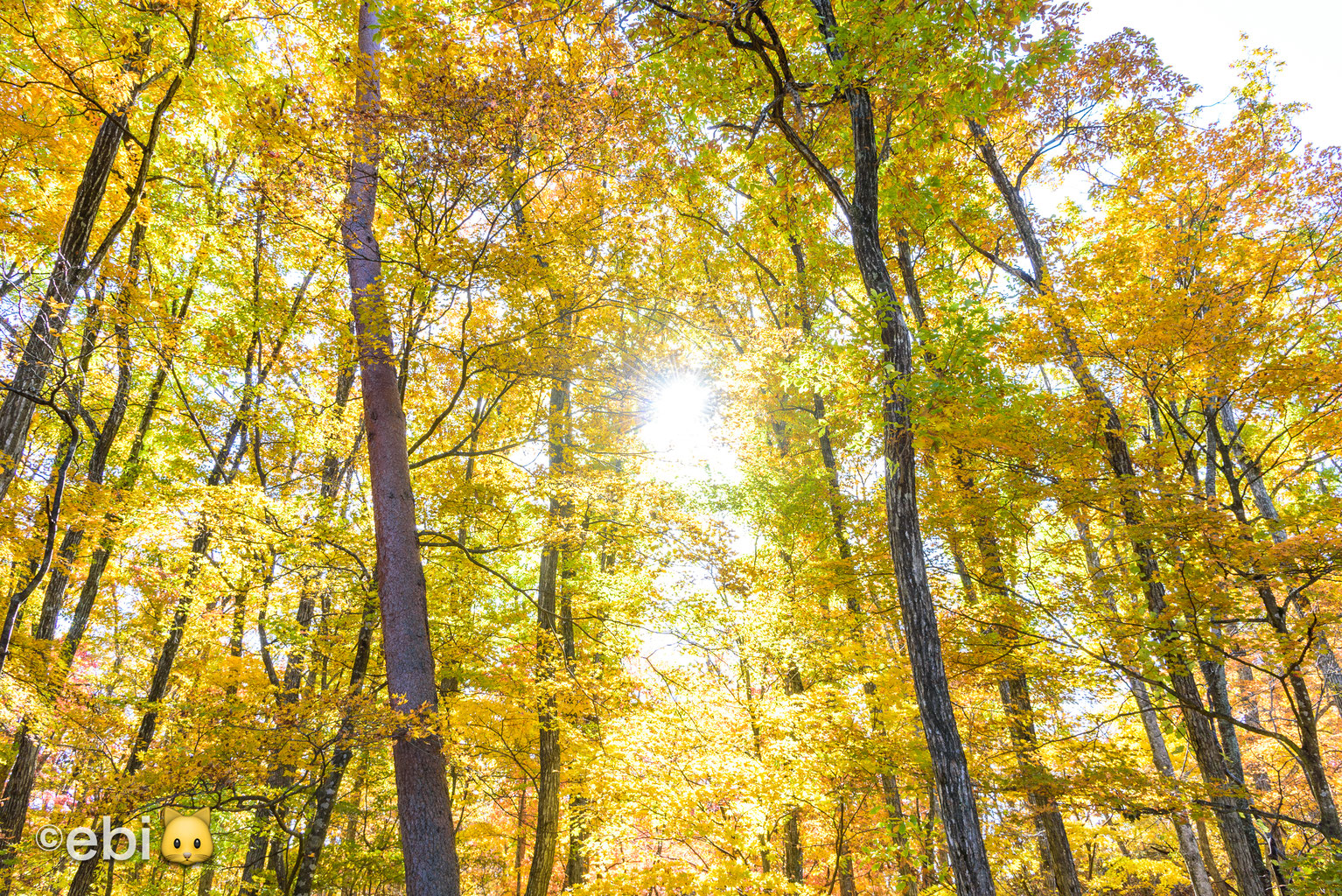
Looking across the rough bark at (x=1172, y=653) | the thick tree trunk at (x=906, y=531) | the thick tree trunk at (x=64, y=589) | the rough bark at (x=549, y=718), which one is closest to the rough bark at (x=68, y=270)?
the thick tree trunk at (x=64, y=589)

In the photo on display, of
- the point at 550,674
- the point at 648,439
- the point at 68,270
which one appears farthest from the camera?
the point at 648,439

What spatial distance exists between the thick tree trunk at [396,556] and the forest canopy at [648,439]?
4 centimetres

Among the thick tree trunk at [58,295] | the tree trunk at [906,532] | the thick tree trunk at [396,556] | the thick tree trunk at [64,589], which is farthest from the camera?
the thick tree trunk at [64,589]

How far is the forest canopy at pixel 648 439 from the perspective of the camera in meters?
4.72

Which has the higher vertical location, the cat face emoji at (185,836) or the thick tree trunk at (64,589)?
the thick tree trunk at (64,589)

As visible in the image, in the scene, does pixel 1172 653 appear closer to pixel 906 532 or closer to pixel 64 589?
pixel 906 532

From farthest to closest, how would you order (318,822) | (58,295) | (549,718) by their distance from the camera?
(549,718)
(318,822)
(58,295)

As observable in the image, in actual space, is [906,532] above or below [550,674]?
above

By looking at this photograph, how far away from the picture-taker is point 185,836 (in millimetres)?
6316

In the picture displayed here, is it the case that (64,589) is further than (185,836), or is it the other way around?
(64,589)

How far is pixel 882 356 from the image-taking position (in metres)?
4.71

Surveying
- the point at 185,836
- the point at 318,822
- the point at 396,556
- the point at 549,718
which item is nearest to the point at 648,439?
the point at 549,718

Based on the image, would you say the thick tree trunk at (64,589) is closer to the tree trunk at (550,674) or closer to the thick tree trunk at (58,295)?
the thick tree trunk at (58,295)

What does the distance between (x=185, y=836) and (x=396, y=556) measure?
4669 millimetres
